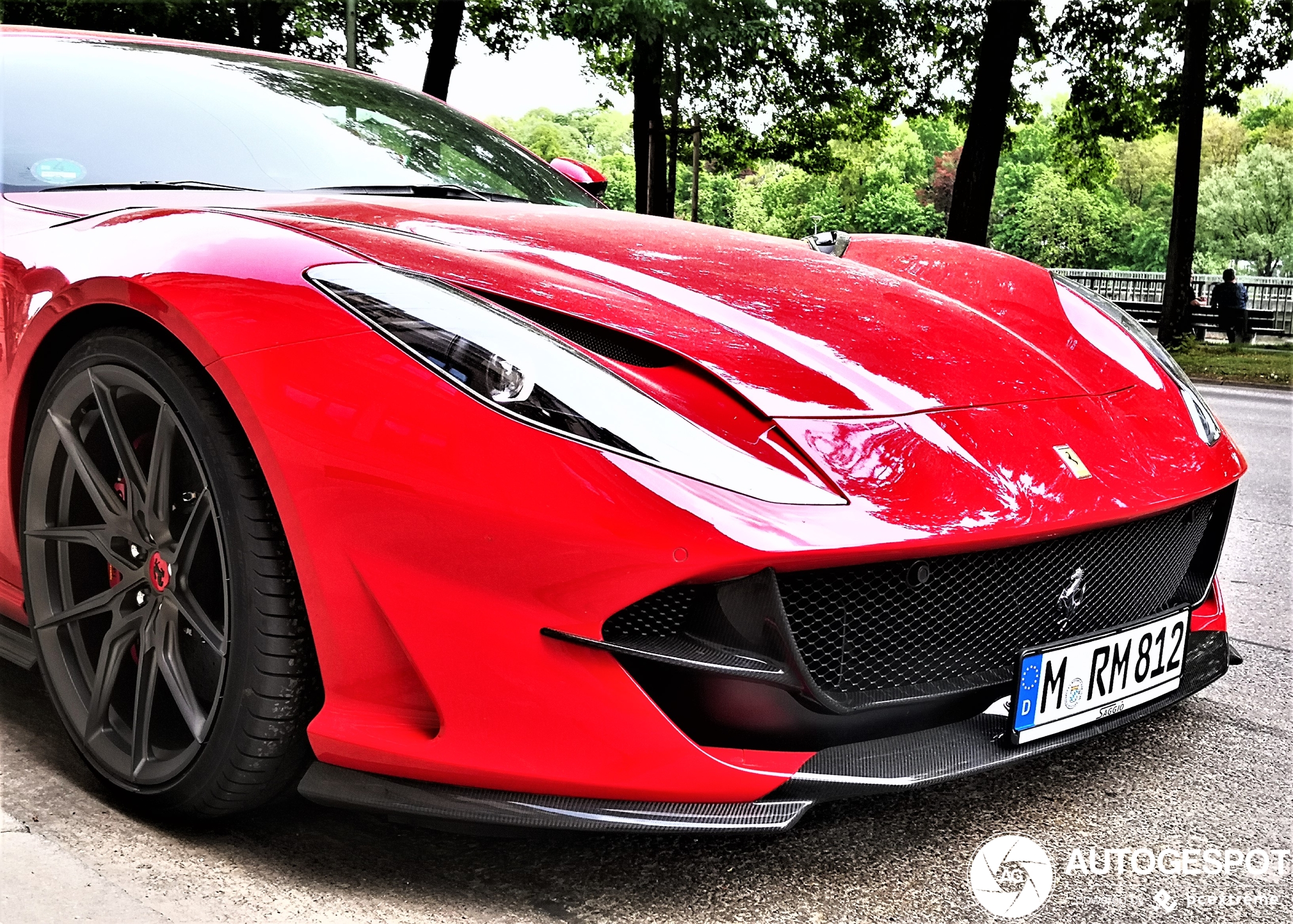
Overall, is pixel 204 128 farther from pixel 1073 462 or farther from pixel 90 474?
pixel 1073 462

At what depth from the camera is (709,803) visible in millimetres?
1731

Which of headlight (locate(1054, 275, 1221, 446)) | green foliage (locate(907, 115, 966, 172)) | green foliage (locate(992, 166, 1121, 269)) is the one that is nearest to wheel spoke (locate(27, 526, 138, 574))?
headlight (locate(1054, 275, 1221, 446))

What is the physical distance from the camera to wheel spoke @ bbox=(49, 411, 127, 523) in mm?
2158

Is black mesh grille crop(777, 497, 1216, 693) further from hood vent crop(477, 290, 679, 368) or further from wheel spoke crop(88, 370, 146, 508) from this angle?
wheel spoke crop(88, 370, 146, 508)

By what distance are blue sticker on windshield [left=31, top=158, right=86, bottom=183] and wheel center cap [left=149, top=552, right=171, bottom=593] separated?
3.13 ft

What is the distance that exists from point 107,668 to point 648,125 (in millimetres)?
17463

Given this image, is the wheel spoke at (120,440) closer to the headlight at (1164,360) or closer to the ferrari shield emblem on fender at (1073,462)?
the ferrari shield emblem on fender at (1073,462)

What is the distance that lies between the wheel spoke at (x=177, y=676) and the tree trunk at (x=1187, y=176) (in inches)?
642

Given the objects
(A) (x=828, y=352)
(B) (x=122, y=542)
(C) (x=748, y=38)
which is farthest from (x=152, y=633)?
(C) (x=748, y=38)

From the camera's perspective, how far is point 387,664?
1.79 meters

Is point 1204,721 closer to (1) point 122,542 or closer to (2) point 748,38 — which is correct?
(1) point 122,542

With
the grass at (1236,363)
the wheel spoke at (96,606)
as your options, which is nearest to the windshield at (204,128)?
the wheel spoke at (96,606)

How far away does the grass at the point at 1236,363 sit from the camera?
45.4ft

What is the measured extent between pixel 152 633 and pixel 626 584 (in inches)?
36.7
